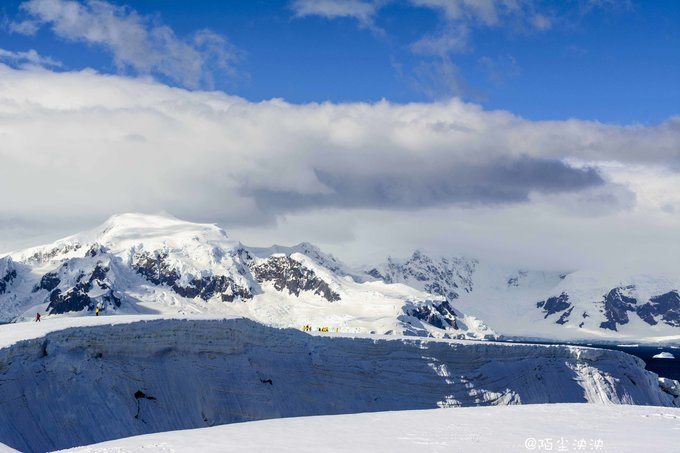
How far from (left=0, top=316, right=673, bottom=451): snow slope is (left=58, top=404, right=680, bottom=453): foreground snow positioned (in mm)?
23548

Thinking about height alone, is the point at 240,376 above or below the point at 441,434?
above

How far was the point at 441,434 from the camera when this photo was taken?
24.4 m

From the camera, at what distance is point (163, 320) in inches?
2323

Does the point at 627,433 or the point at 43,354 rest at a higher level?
the point at 43,354

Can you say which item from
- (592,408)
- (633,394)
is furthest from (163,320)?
(633,394)

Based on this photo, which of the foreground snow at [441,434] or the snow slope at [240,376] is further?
the snow slope at [240,376]

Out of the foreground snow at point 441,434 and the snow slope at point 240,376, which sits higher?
the snow slope at point 240,376

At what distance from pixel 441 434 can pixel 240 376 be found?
39120 mm

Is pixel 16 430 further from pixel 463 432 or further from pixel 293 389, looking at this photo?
pixel 463 432

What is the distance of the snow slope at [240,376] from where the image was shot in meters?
48.8

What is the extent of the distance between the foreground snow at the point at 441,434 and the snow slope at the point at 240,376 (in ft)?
77.3

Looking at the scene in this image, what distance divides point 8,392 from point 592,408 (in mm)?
30316

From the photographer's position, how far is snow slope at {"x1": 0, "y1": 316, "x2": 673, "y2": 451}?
48.8 m

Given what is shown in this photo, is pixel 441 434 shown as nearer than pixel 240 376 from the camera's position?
Yes
